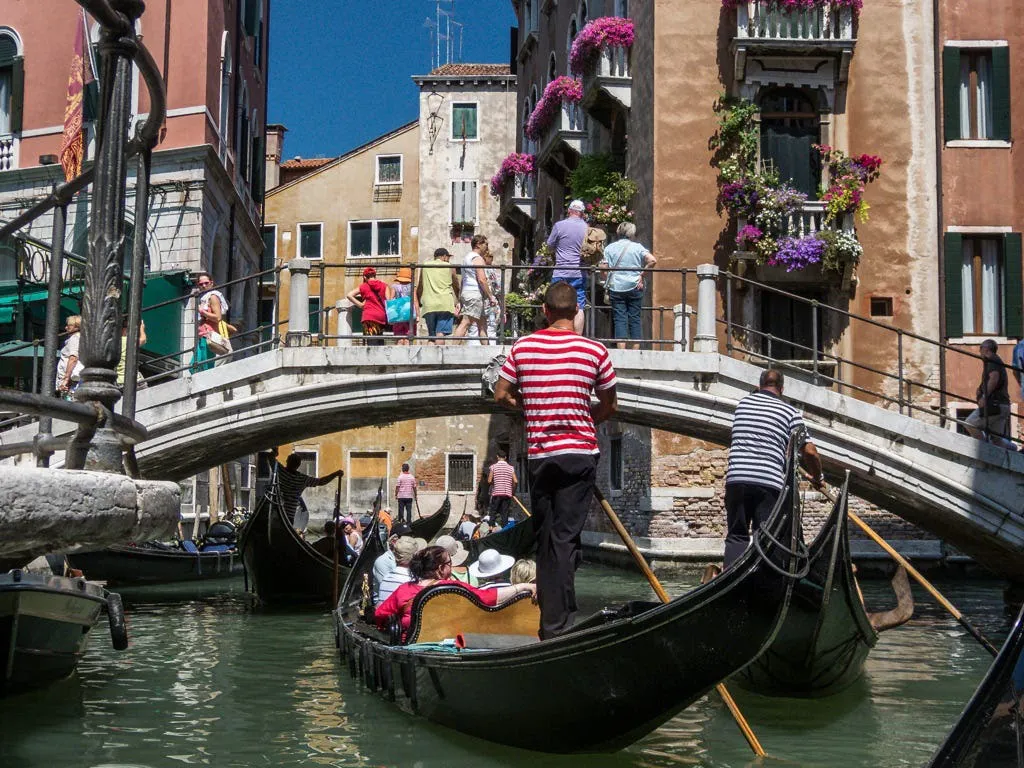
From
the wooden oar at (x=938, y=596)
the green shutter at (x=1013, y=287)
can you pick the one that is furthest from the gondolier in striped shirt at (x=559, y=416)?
the green shutter at (x=1013, y=287)

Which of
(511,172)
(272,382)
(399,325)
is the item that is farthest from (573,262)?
(511,172)

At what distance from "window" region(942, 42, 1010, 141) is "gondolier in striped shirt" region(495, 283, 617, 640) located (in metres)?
7.70

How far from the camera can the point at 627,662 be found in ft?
11.4

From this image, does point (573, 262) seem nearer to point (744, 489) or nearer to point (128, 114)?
point (744, 489)

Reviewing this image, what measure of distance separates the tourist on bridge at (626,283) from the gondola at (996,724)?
5985 millimetres

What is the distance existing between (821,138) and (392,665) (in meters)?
7.10

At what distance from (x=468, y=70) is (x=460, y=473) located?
6645 millimetres

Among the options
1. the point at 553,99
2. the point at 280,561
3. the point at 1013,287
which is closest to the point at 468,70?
the point at 553,99

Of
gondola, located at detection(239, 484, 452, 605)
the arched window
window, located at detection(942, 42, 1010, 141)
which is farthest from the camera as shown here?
the arched window

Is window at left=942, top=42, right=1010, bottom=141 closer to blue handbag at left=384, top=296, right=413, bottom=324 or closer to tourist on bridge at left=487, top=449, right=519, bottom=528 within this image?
blue handbag at left=384, top=296, right=413, bottom=324

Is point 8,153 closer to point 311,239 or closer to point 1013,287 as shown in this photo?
point 1013,287

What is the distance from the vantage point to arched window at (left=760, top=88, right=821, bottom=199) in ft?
34.2

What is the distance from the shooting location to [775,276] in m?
10.4

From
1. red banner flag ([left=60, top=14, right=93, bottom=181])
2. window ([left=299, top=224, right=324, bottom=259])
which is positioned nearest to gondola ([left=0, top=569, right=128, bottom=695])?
red banner flag ([left=60, top=14, right=93, bottom=181])
